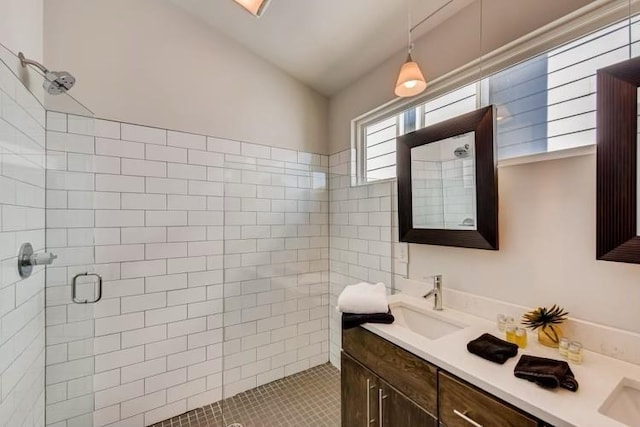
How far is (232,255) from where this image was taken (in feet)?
7.21

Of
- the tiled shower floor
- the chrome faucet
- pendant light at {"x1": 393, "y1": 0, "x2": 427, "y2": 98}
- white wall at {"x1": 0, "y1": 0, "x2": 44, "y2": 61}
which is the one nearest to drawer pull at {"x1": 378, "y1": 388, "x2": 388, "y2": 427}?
the chrome faucet

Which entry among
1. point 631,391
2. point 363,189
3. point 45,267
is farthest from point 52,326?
point 631,391

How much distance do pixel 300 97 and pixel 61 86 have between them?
165 cm

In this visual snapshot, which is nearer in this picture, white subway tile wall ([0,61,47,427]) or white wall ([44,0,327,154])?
white subway tile wall ([0,61,47,427])

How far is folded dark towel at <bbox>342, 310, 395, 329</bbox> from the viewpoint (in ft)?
4.81

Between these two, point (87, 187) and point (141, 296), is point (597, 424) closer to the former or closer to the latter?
point (141, 296)

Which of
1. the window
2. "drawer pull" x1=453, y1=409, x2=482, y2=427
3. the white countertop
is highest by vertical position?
the window

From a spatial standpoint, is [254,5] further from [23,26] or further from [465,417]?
[465,417]

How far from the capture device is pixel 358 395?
4.96 feet

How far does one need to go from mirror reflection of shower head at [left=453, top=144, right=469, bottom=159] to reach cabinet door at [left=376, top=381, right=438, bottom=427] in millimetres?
1223

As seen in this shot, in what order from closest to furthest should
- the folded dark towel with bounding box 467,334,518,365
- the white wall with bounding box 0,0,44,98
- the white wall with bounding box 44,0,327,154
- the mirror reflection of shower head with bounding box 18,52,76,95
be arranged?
1. the folded dark towel with bounding box 467,334,518,365
2. the white wall with bounding box 0,0,44,98
3. the mirror reflection of shower head with bounding box 18,52,76,95
4. the white wall with bounding box 44,0,327,154

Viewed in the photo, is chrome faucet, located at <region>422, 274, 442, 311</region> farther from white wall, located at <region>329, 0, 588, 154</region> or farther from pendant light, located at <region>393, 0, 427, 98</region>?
white wall, located at <region>329, 0, 588, 154</region>

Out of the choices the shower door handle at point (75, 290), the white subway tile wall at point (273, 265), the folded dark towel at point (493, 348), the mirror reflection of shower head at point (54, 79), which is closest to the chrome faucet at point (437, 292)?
Answer: the folded dark towel at point (493, 348)

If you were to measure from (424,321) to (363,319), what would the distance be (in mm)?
405
